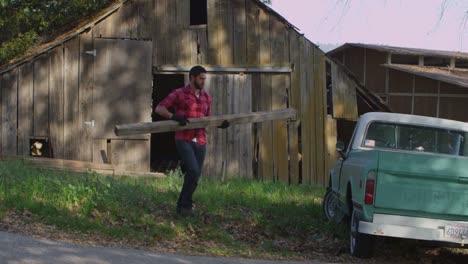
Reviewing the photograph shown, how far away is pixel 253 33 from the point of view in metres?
16.5

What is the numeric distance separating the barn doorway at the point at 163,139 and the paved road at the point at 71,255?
10998 millimetres

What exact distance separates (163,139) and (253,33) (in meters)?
7.22

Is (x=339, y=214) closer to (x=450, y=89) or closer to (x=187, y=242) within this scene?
(x=187, y=242)

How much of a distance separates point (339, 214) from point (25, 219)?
451 cm

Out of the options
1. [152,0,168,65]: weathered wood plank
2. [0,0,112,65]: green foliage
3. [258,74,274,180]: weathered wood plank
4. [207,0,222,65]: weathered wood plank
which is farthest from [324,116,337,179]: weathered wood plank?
[0,0,112,65]: green foliage

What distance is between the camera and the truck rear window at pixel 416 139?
912 cm

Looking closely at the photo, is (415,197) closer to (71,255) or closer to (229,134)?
(71,255)

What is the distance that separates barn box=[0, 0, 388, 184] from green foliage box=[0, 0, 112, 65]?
12.5 ft

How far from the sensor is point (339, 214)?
1005 cm

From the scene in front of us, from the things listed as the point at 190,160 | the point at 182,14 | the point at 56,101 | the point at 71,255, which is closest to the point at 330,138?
the point at 182,14

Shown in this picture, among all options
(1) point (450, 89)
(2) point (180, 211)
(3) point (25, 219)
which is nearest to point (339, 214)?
(2) point (180, 211)

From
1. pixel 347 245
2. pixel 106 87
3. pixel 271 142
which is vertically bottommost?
pixel 347 245

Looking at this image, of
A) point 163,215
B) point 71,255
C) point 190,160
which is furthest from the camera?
point 163,215

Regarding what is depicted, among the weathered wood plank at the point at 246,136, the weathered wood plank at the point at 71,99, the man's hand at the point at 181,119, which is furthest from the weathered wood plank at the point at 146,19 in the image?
the man's hand at the point at 181,119
